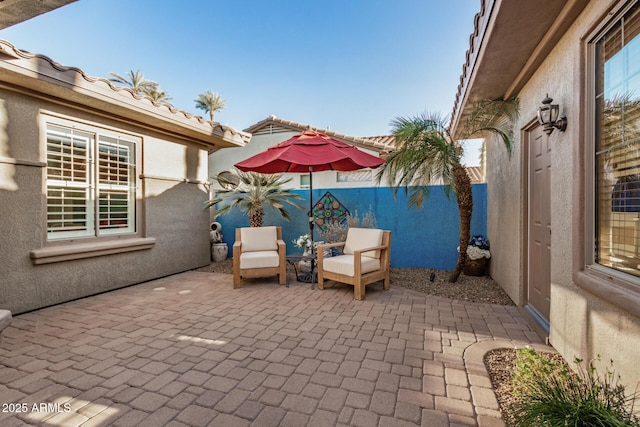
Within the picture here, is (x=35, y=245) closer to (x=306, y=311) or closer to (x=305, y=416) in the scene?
(x=306, y=311)

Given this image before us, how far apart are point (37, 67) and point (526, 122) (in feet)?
19.5

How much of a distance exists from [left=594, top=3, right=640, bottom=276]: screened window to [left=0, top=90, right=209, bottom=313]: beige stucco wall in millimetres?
6141

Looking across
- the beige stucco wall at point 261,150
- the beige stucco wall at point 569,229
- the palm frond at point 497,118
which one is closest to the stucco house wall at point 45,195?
the palm frond at point 497,118

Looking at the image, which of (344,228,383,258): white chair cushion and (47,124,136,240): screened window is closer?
(47,124,136,240): screened window

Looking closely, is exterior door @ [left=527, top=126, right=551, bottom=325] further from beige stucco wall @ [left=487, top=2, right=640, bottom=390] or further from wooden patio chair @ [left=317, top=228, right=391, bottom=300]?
wooden patio chair @ [left=317, top=228, right=391, bottom=300]

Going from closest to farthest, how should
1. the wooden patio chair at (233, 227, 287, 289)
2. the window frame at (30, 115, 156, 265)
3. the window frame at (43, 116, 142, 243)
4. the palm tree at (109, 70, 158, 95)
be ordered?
the window frame at (30, 115, 156, 265)
the window frame at (43, 116, 142, 243)
the wooden patio chair at (233, 227, 287, 289)
the palm tree at (109, 70, 158, 95)

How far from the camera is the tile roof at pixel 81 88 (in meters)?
3.43

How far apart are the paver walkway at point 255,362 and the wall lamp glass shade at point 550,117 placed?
81.9 inches

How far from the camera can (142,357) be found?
9.09ft

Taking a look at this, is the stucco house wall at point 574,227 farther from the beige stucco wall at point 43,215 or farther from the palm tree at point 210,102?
the palm tree at point 210,102

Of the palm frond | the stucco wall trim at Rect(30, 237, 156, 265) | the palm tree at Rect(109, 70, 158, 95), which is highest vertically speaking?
the palm tree at Rect(109, 70, 158, 95)

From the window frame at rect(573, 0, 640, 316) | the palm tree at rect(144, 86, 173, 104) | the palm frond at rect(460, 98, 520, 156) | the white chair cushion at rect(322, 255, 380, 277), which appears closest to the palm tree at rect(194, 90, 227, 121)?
the palm tree at rect(144, 86, 173, 104)

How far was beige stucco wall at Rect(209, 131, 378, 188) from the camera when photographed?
12109mm

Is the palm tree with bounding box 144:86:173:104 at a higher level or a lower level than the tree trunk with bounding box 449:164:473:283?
higher
